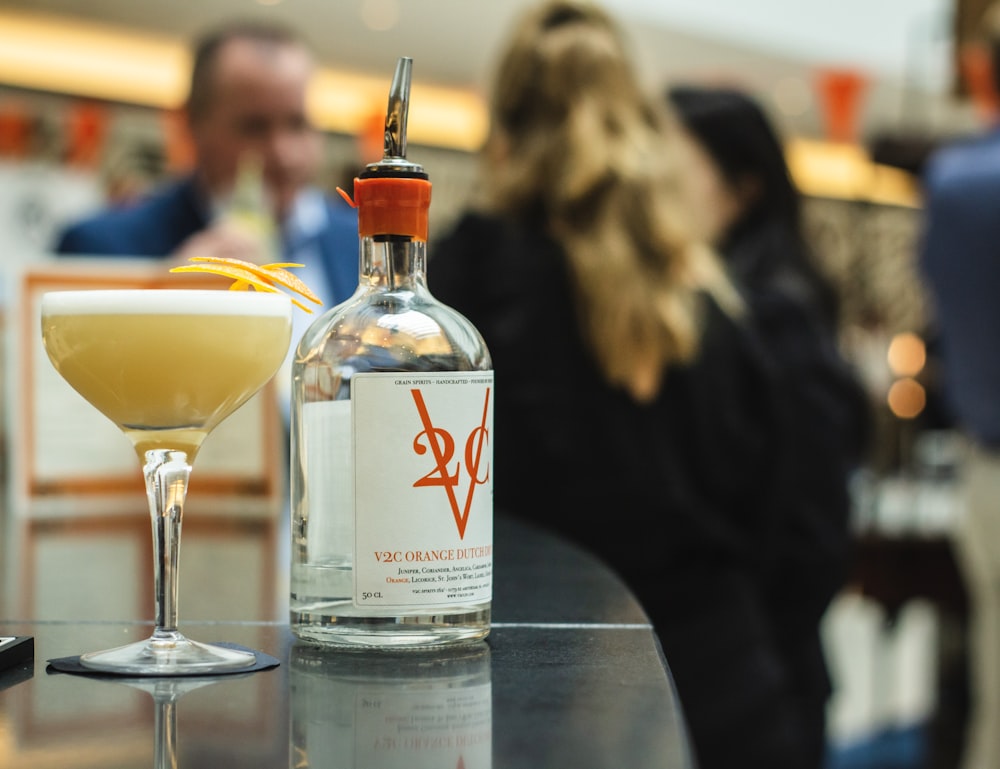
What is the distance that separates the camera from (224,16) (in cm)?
682

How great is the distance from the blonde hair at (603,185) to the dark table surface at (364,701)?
90 cm

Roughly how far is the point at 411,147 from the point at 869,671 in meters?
5.44

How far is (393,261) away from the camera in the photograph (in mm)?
641

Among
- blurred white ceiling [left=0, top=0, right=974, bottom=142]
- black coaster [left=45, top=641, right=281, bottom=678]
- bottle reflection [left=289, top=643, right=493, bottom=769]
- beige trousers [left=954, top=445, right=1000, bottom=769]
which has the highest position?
blurred white ceiling [left=0, top=0, right=974, bottom=142]

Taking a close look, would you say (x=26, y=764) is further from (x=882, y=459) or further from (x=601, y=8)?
(x=882, y=459)

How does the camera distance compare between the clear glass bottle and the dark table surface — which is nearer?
the dark table surface

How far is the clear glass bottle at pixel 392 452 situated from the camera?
1.98 feet

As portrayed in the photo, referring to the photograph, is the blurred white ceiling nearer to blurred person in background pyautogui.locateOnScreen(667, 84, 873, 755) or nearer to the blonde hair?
blurred person in background pyautogui.locateOnScreen(667, 84, 873, 755)

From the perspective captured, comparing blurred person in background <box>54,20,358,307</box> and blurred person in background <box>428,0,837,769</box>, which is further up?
blurred person in background <box>54,20,358,307</box>

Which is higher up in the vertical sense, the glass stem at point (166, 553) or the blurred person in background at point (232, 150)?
the blurred person in background at point (232, 150)

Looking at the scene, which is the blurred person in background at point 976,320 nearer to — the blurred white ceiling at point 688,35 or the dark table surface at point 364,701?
the dark table surface at point 364,701

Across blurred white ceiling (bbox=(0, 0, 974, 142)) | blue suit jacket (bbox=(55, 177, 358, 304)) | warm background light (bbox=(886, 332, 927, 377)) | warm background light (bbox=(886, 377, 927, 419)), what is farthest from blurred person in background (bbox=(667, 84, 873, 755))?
blurred white ceiling (bbox=(0, 0, 974, 142))

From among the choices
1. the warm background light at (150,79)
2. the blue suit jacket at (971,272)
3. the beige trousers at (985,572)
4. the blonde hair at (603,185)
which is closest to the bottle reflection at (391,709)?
the blonde hair at (603,185)

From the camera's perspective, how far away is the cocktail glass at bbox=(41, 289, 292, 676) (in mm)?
596
